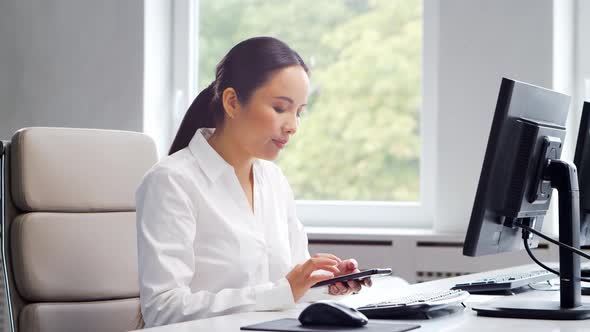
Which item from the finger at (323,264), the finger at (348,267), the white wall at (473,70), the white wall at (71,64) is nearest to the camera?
the finger at (323,264)

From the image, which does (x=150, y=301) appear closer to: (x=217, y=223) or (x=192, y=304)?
(x=192, y=304)

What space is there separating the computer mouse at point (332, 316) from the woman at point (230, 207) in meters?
0.26

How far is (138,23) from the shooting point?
3666 millimetres

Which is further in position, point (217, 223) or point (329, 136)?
point (329, 136)

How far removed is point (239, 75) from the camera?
2.00m

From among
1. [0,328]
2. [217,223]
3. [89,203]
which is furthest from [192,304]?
[0,328]

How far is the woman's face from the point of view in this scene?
6.41ft

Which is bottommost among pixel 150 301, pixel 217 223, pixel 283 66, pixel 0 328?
pixel 0 328

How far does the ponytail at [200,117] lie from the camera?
2.05m

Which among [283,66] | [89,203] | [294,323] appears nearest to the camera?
[294,323]

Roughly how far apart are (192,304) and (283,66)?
24.4 inches

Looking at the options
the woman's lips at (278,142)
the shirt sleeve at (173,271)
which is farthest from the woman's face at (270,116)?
the shirt sleeve at (173,271)

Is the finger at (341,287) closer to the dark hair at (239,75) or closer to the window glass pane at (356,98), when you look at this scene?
the dark hair at (239,75)

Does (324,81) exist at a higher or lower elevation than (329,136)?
higher
